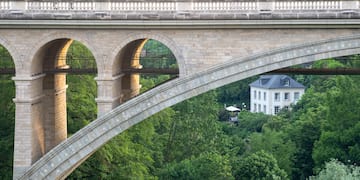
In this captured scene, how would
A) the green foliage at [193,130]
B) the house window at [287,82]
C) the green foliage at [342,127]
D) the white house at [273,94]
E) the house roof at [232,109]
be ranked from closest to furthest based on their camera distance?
the green foliage at [342,127], the green foliage at [193,130], the house roof at [232,109], the white house at [273,94], the house window at [287,82]

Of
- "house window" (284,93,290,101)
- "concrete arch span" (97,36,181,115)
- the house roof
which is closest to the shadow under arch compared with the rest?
"concrete arch span" (97,36,181,115)

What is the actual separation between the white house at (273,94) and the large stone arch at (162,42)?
6573 cm

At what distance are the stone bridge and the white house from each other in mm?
64632

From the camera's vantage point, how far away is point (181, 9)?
3253 cm

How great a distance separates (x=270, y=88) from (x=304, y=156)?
38.2 m

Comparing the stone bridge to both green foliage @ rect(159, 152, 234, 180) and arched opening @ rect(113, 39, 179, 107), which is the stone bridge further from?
green foliage @ rect(159, 152, 234, 180)

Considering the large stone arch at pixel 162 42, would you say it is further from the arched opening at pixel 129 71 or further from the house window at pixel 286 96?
the house window at pixel 286 96

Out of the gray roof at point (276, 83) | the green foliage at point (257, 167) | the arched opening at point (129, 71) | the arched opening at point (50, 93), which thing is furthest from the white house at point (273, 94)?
the arched opening at point (50, 93)

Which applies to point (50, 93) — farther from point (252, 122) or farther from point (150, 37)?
point (252, 122)

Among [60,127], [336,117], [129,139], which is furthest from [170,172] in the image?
[60,127]

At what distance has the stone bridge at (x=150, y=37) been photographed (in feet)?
103

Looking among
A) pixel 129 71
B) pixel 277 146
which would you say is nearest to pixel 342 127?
pixel 277 146

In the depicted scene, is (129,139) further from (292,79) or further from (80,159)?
(292,79)

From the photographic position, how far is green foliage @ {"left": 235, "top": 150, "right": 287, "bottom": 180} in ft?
191
